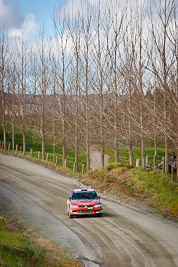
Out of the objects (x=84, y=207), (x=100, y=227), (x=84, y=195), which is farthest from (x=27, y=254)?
(x=84, y=195)

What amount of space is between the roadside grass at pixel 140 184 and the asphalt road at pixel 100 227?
1.30 m

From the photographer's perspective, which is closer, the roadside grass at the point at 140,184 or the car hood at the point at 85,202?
the car hood at the point at 85,202

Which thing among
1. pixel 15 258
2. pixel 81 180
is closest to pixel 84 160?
pixel 81 180

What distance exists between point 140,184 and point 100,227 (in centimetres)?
837

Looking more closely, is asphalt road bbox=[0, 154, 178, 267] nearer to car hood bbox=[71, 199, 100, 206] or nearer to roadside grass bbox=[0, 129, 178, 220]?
car hood bbox=[71, 199, 100, 206]

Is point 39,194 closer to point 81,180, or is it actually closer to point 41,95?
point 81,180

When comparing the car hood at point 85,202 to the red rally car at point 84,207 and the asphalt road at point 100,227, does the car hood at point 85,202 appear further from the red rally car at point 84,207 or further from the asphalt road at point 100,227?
the asphalt road at point 100,227

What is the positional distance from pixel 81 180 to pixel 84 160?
2555 cm

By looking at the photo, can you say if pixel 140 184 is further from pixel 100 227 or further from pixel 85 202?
pixel 100 227

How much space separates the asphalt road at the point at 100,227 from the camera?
11.2m

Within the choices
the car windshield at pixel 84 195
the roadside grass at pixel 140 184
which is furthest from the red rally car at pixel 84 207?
the roadside grass at pixel 140 184

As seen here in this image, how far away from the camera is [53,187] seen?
1000 inches

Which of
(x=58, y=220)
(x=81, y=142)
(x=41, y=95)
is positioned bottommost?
(x=58, y=220)

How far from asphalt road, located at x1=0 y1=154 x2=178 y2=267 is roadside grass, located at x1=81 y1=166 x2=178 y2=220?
4.26 feet
